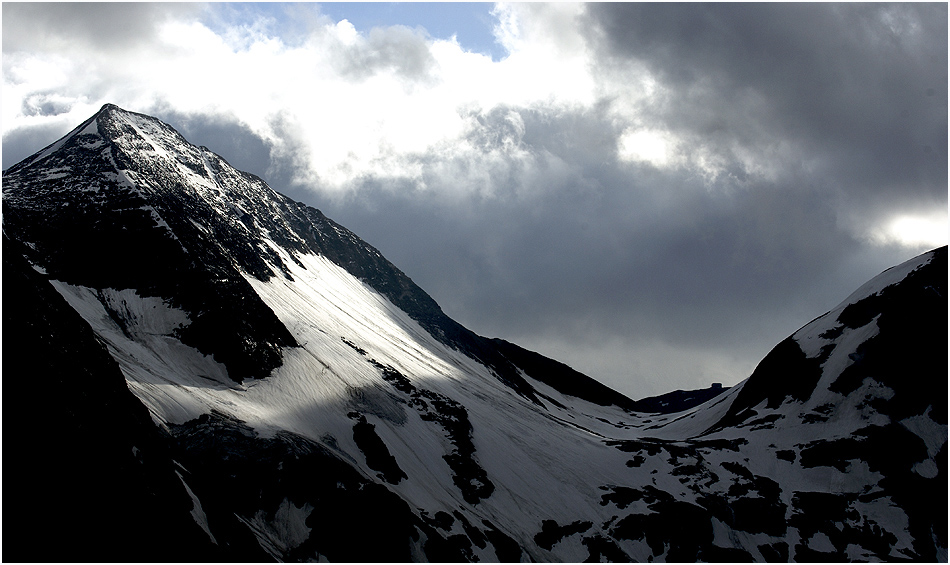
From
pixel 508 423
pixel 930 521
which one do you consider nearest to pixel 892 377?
pixel 930 521

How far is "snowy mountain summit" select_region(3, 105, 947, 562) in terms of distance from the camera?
4522 cm

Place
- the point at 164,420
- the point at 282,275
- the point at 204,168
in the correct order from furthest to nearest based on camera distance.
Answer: the point at 204,168 → the point at 282,275 → the point at 164,420

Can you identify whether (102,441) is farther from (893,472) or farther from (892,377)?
(892,377)

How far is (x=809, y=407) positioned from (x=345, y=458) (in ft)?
286

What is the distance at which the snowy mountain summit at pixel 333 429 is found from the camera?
1780 inches

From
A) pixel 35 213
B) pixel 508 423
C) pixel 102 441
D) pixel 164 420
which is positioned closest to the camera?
pixel 102 441

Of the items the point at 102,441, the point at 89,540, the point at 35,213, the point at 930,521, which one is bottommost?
the point at 89,540

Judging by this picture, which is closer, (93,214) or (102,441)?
(102,441)

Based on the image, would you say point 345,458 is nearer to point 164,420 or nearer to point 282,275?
point 164,420

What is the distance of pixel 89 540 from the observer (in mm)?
39281

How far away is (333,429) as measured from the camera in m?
85.1

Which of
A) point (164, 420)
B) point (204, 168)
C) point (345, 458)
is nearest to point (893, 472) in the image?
point (345, 458)

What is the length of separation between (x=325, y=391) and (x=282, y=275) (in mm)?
57394

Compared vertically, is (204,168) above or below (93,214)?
above
